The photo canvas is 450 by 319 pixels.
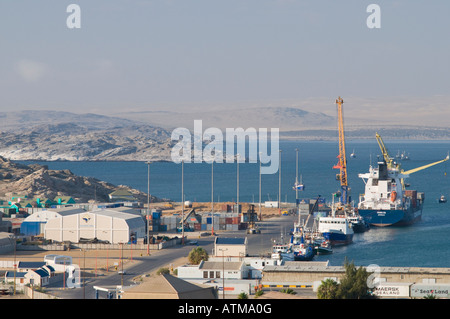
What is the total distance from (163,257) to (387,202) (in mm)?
30303

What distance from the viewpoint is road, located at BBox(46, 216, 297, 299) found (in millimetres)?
29888

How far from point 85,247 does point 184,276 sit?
1395 cm

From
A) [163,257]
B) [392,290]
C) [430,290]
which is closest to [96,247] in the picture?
[163,257]

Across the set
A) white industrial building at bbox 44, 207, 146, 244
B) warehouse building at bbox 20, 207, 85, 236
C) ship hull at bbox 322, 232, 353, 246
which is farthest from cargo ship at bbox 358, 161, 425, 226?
warehouse building at bbox 20, 207, 85, 236

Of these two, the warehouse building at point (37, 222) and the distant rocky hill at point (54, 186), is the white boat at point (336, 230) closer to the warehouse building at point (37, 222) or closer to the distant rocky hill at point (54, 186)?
the warehouse building at point (37, 222)

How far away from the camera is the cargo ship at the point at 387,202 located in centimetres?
6366

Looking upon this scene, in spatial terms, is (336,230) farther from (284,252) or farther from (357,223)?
(284,252)

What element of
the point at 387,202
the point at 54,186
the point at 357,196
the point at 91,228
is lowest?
the point at 357,196

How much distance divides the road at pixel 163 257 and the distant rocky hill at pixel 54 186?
70.6 feet

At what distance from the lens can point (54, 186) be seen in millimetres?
79000

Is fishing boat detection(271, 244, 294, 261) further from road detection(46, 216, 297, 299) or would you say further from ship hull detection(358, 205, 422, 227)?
ship hull detection(358, 205, 422, 227)

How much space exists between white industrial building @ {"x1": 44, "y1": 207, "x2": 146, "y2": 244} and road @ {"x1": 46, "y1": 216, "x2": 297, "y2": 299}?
3.68 m
